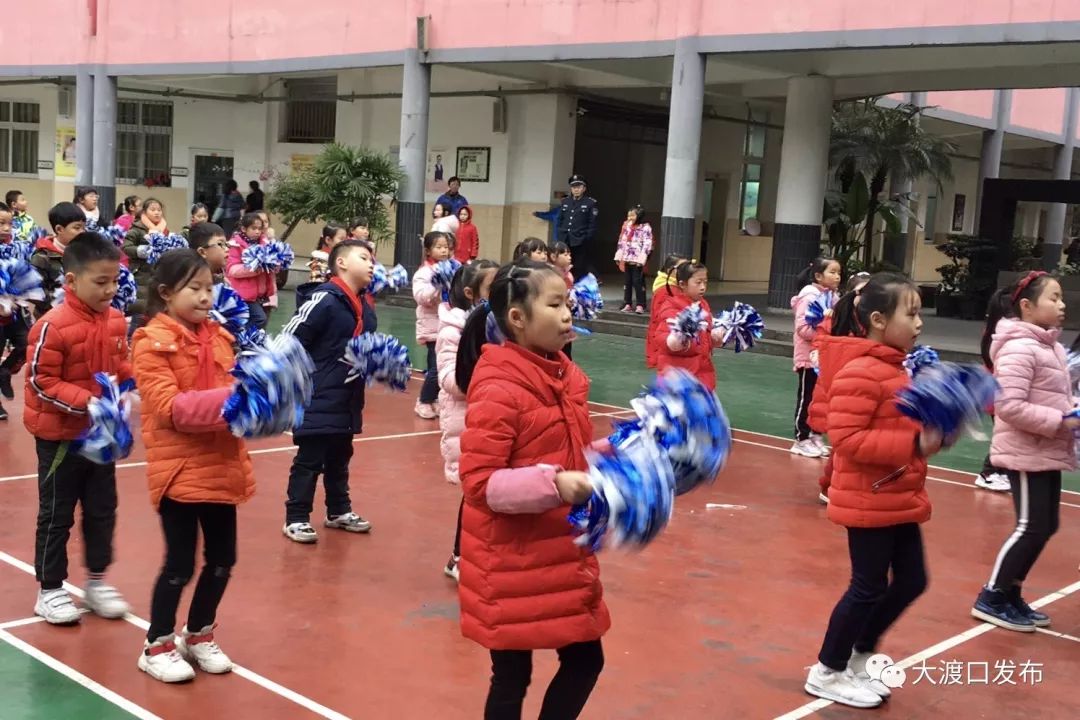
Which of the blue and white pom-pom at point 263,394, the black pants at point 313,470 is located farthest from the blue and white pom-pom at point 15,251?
the blue and white pom-pom at point 263,394

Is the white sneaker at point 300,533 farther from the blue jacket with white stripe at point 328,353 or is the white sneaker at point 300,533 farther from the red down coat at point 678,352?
the red down coat at point 678,352

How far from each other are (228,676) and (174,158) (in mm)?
25221

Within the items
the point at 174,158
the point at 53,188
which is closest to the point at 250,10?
the point at 174,158

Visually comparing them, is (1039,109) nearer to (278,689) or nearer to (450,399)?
(450,399)

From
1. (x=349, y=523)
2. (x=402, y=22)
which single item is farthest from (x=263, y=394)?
(x=402, y=22)

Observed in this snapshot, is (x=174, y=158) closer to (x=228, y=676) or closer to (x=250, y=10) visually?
(x=250, y=10)

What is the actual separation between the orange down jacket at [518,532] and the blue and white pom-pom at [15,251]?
4.64 meters

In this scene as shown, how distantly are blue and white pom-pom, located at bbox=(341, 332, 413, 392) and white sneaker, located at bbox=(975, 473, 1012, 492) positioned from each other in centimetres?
444

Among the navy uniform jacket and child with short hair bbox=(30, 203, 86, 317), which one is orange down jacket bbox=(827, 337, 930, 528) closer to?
child with short hair bbox=(30, 203, 86, 317)

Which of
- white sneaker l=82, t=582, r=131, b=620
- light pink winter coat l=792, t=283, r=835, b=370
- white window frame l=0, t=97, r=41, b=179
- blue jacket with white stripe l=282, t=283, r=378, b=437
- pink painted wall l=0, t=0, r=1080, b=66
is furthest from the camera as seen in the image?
white window frame l=0, t=97, r=41, b=179

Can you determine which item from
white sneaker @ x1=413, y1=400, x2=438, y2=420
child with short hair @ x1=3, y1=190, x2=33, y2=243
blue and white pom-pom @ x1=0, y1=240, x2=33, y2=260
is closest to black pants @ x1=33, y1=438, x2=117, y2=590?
blue and white pom-pom @ x1=0, y1=240, x2=33, y2=260

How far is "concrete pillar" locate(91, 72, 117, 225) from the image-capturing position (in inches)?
909

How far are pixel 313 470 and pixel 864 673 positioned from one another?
9.48 feet

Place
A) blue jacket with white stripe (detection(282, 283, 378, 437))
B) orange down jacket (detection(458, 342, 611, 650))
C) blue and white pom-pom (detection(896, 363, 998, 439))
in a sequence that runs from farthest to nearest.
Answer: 1. blue jacket with white stripe (detection(282, 283, 378, 437))
2. blue and white pom-pom (detection(896, 363, 998, 439))
3. orange down jacket (detection(458, 342, 611, 650))
